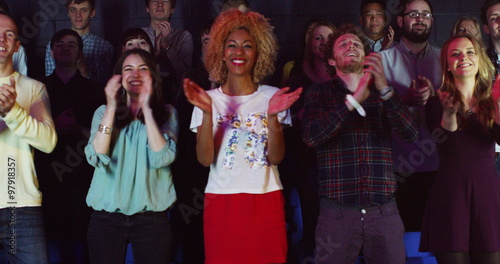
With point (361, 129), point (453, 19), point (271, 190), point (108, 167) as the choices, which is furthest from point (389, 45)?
point (108, 167)

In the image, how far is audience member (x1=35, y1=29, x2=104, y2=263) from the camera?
3283mm

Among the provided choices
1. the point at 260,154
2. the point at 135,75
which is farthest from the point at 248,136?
the point at 135,75

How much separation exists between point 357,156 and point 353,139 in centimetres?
8

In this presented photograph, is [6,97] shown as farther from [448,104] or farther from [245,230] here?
[448,104]

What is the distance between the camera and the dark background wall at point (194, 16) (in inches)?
196

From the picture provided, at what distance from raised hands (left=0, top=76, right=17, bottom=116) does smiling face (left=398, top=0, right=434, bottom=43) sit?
2418mm

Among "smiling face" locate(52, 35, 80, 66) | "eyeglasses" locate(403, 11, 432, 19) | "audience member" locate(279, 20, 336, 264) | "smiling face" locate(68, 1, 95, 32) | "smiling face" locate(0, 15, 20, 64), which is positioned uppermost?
"smiling face" locate(68, 1, 95, 32)

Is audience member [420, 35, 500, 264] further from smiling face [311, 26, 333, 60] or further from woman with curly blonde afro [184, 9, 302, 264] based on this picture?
smiling face [311, 26, 333, 60]

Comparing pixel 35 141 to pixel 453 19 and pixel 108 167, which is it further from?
pixel 453 19

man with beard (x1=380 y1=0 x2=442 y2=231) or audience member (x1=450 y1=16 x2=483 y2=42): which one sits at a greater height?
audience member (x1=450 y1=16 x2=483 y2=42)

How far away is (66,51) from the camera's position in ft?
12.7

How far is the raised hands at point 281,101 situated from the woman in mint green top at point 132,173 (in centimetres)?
50

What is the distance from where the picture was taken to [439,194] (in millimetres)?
2773

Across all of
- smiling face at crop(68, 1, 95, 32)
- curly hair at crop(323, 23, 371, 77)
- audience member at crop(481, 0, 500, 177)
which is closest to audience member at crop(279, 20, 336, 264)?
curly hair at crop(323, 23, 371, 77)
